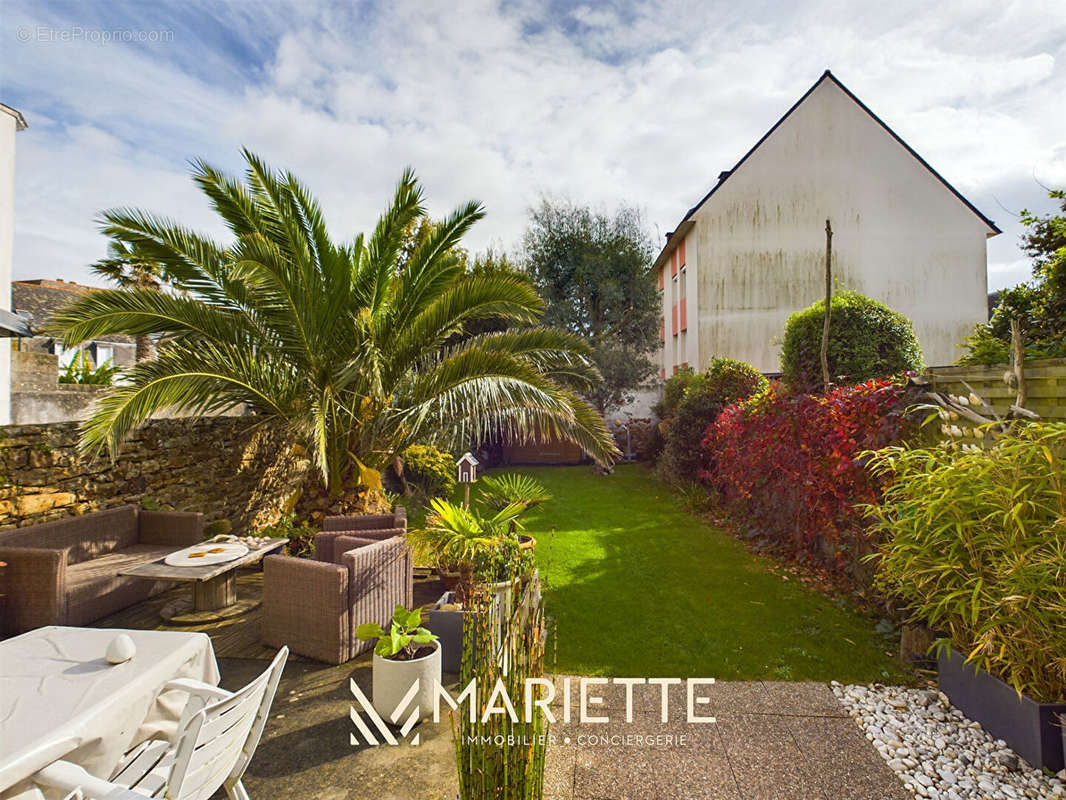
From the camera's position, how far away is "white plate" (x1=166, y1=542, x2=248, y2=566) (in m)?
4.48

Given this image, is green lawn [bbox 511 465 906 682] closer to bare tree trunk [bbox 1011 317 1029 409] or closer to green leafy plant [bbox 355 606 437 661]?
green leafy plant [bbox 355 606 437 661]

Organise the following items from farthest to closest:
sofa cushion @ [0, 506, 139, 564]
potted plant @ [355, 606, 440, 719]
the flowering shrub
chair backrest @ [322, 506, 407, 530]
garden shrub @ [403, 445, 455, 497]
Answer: garden shrub @ [403, 445, 455, 497]
chair backrest @ [322, 506, 407, 530]
the flowering shrub
sofa cushion @ [0, 506, 139, 564]
potted plant @ [355, 606, 440, 719]

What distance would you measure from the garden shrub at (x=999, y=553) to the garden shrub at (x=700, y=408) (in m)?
6.20

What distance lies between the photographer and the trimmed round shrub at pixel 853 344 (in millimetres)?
Answer: 7426

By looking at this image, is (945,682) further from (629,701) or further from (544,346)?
(544,346)

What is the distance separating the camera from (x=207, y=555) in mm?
4641

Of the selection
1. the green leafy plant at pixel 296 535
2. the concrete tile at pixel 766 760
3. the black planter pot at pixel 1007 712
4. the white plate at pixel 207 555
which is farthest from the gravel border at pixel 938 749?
the green leafy plant at pixel 296 535

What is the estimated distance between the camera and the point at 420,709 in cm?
322

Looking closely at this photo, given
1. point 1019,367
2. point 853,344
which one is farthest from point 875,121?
point 1019,367

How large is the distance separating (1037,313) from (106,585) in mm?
9449

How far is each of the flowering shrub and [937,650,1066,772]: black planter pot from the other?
3.93ft

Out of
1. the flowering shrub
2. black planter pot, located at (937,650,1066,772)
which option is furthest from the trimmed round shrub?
black planter pot, located at (937,650,1066,772)

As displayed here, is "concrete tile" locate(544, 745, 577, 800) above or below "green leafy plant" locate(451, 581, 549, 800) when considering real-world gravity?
below

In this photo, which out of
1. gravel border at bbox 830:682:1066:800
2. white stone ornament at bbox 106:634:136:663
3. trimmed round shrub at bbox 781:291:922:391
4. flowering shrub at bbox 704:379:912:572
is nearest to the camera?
white stone ornament at bbox 106:634:136:663
